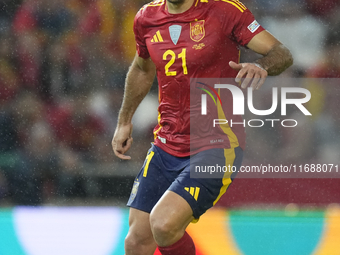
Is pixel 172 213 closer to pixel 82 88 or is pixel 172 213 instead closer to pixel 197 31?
pixel 197 31

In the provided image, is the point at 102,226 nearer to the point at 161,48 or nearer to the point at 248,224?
the point at 248,224

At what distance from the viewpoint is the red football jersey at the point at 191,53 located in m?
2.55

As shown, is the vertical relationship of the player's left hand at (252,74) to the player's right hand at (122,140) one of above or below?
above

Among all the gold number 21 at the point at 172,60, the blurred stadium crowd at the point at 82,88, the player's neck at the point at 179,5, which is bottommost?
the blurred stadium crowd at the point at 82,88

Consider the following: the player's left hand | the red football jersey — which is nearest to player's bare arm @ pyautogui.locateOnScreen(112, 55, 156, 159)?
the red football jersey

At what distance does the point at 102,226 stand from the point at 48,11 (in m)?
2.42

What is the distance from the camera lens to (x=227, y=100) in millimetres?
2637

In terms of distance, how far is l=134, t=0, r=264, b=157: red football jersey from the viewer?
8.37ft

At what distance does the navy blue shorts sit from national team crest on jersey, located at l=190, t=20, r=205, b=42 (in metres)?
0.60

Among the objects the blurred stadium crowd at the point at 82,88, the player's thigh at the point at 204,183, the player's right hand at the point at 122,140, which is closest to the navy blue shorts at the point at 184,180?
the player's thigh at the point at 204,183

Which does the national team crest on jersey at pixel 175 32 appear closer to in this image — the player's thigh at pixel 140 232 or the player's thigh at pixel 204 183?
the player's thigh at pixel 204 183

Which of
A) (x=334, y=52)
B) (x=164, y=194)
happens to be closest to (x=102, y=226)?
(x=164, y=194)

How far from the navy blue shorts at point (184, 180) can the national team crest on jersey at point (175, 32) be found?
0.61 metres

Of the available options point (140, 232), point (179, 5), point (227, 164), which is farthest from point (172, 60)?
point (140, 232)
